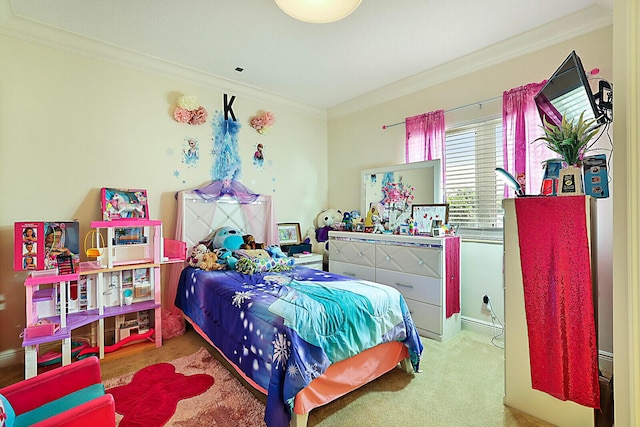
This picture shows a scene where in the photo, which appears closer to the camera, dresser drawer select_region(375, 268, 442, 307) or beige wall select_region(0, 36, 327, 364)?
beige wall select_region(0, 36, 327, 364)

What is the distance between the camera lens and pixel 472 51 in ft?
10.1

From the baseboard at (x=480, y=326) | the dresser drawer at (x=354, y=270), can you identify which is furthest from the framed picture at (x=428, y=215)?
the baseboard at (x=480, y=326)

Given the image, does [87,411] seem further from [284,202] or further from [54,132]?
[284,202]

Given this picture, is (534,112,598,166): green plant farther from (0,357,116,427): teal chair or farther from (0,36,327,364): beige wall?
(0,36,327,364): beige wall

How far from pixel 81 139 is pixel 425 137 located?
3.64 meters

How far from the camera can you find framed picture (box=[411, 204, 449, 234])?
3.28 metres

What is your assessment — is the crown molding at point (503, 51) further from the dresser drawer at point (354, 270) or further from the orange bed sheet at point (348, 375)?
the orange bed sheet at point (348, 375)

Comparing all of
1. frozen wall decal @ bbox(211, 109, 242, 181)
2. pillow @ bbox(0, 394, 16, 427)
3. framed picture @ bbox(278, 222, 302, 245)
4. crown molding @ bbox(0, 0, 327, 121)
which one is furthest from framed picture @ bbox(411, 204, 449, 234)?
pillow @ bbox(0, 394, 16, 427)

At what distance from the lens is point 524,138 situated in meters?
2.83

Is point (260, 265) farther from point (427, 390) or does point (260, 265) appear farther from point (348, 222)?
point (427, 390)

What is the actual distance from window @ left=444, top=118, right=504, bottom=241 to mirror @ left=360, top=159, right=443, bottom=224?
6.5 inches

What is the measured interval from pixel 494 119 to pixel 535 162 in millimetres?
630

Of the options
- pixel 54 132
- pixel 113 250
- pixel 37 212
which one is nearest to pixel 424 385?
pixel 113 250

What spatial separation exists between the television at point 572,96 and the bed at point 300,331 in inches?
Result: 73.1
